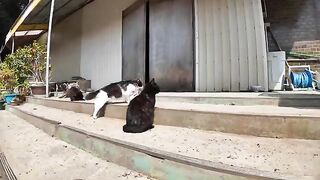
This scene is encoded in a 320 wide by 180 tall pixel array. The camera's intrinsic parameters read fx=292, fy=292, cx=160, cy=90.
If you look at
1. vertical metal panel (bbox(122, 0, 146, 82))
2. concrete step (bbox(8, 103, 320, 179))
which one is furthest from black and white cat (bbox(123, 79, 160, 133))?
vertical metal panel (bbox(122, 0, 146, 82))

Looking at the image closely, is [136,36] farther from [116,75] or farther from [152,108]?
[152,108]

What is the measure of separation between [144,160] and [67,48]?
391 inches

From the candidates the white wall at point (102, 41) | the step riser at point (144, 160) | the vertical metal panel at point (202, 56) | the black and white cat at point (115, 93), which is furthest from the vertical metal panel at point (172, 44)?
the step riser at point (144, 160)

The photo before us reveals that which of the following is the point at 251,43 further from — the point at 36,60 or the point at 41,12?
the point at 41,12

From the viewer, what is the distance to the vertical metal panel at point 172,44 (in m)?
5.38

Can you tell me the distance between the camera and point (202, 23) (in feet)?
17.2

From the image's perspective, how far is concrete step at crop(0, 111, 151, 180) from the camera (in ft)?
7.98

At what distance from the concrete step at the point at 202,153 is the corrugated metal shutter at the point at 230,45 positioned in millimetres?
2201

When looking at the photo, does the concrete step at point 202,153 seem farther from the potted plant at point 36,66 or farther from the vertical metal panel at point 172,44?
the potted plant at point 36,66

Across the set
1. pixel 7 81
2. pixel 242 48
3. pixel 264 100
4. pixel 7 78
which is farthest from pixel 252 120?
pixel 7 81

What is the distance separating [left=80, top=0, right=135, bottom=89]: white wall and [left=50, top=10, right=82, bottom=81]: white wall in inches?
22.1

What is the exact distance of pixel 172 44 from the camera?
18.5 feet

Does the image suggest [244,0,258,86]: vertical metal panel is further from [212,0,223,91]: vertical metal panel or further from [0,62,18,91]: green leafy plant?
[0,62,18,91]: green leafy plant

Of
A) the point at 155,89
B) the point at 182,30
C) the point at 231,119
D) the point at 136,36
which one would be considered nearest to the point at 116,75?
the point at 136,36
